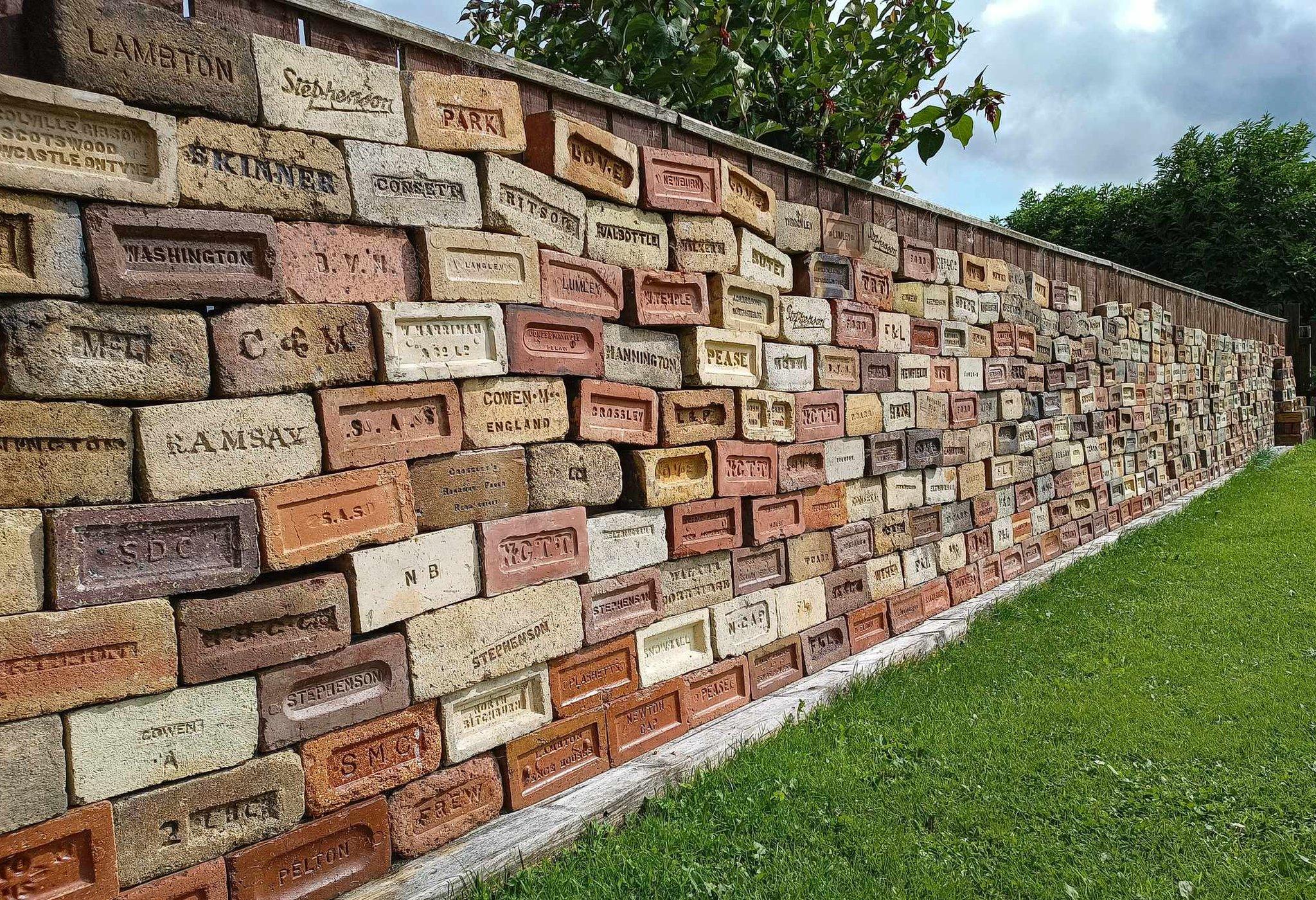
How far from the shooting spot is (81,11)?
2.22 metres

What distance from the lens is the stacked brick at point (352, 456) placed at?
2.22 meters

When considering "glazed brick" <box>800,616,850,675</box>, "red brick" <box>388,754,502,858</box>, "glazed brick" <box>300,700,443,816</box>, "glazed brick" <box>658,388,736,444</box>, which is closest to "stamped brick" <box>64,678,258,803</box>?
"glazed brick" <box>300,700,443,816</box>

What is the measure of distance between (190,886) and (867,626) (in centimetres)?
376

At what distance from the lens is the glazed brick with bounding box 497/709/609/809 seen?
10.5ft

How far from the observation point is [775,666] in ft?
14.9

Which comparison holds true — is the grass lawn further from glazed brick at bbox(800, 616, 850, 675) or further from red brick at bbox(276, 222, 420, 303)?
red brick at bbox(276, 222, 420, 303)

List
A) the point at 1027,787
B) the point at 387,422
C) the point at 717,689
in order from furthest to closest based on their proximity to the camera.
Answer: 1. the point at 717,689
2. the point at 1027,787
3. the point at 387,422

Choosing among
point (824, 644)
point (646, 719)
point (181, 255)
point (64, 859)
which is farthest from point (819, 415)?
point (64, 859)

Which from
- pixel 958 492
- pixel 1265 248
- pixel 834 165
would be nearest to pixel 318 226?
pixel 834 165

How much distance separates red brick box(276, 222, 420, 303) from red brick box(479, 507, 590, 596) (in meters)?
0.86

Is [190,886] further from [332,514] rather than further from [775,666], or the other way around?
[775,666]

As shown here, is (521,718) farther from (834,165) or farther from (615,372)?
(834,165)

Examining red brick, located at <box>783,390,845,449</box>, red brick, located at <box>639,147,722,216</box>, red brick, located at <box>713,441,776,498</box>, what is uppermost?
red brick, located at <box>639,147,722,216</box>

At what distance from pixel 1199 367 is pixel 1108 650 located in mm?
8128
